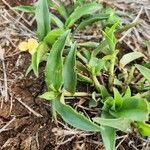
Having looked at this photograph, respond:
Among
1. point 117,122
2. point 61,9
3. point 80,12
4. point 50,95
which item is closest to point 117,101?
point 117,122

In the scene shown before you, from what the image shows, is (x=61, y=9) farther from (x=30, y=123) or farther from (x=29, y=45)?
(x=30, y=123)

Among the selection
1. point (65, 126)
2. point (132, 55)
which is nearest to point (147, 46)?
point (132, 55)

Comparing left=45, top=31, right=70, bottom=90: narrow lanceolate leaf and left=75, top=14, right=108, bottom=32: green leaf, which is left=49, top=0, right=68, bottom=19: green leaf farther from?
left=45, top=31, right=70, bottom=90: narrow lanceolate leaf

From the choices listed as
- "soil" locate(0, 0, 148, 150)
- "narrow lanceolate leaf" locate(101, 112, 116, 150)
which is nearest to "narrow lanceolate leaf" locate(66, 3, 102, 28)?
"soil" locate(0, 0, 148, 150)

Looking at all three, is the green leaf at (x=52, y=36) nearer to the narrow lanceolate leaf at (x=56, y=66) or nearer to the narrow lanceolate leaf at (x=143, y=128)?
the narrow lanceolate leaf at (x=56, y=66)

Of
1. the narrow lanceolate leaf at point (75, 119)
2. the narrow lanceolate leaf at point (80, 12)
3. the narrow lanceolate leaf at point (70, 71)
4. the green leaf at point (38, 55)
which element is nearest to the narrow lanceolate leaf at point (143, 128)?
the narrow lanceolate leaf at point (75, 119)

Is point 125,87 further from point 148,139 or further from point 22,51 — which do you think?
point 22,51
